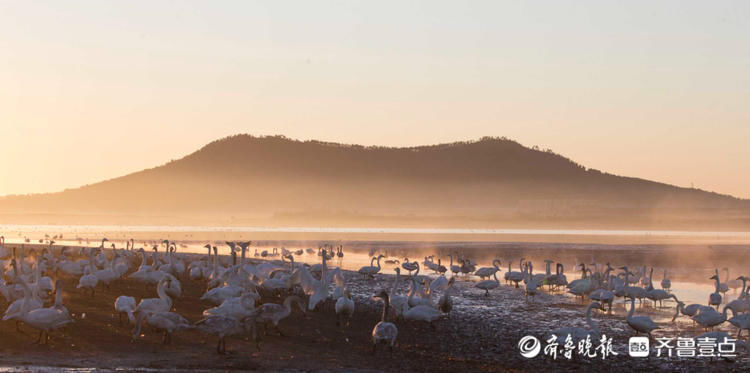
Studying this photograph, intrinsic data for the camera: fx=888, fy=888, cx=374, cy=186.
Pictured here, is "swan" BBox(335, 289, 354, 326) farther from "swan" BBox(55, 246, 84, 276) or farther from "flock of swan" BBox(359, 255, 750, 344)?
"swan" BBox(55, 246, 84, 276)

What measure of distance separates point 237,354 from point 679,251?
37.3 m

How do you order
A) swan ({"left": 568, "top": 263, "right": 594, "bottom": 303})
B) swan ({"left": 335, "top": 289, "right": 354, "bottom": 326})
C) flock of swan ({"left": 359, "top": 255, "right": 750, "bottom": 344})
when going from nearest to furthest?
1. flock of swan ({"left": 359, "top": 255, "right": 750, "bottom": 344})
2. swan ({"left": 335, "top": 289, "right": 354, "bottom": 326})
3. swan ({"left": 568, "top": 263, "right": 594, "bottom": 303})

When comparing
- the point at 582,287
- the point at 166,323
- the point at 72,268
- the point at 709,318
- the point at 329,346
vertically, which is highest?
the point at 72,268

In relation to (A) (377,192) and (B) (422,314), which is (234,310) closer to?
(B) (422,314)

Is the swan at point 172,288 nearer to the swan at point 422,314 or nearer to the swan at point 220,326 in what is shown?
the swan at point 422,314

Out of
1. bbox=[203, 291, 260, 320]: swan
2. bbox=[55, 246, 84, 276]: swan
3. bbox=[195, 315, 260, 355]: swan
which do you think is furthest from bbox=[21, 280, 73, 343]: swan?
bbox=[55, 246, 84, 276]: swan

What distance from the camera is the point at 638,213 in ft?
409

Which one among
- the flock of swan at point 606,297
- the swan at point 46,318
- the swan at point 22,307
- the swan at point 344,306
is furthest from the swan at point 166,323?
the swan at point 344,306

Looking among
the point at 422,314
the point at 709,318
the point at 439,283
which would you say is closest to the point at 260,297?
the point at 439,283

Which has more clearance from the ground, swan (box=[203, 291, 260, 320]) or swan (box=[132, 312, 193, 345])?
swan (box=[203, 291, 260, 320])

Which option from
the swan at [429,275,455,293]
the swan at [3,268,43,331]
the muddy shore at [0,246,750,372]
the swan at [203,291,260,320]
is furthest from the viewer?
the swan at [429,275,455,293]

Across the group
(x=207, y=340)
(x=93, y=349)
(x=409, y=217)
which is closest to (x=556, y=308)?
(x=207, y=340)

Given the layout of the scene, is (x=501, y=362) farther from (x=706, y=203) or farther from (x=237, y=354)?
(x=706, y=203)

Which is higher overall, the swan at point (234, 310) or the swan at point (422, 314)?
the swan at point (234, 310)
